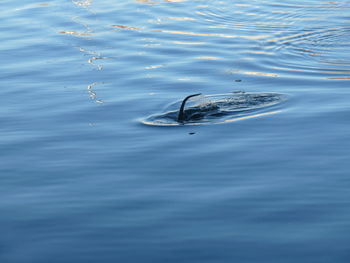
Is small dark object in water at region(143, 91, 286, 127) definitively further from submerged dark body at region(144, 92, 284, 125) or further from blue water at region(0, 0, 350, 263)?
blue water at region(0, 0, 350, 263)

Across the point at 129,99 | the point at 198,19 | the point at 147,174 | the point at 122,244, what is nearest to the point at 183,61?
the point at 129,99

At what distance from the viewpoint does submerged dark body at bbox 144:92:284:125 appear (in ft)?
27.9

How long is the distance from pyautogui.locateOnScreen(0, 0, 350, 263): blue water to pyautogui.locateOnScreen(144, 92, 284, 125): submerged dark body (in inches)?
8.5

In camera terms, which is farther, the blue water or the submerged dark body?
the submerged dark body

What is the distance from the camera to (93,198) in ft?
20.9

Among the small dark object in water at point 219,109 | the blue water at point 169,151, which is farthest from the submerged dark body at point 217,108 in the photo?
the blue water at point 169,151

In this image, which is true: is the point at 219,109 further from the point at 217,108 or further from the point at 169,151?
the point at 169,151

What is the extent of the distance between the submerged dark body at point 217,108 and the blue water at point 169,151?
0.71 feet

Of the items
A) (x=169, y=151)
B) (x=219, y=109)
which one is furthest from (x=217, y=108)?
(x=169, y=151)

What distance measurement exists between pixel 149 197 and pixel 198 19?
962 centimetres

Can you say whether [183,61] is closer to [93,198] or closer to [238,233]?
[93,198]

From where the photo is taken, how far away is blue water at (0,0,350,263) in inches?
217

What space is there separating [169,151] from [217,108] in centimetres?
151

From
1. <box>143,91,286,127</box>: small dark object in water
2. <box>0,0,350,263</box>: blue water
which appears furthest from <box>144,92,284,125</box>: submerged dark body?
<box>0,0,350,263</box>: blue water
